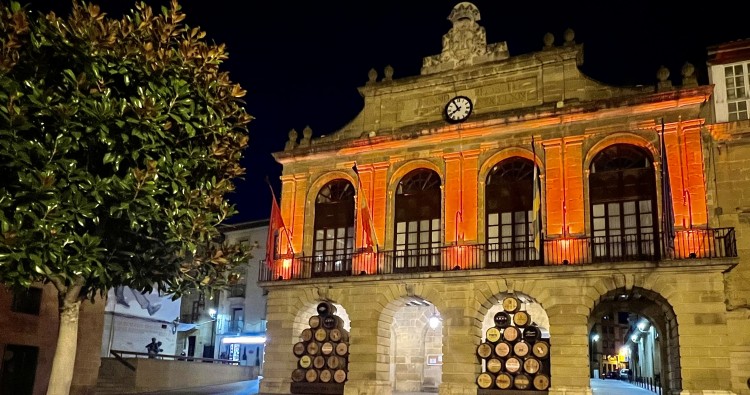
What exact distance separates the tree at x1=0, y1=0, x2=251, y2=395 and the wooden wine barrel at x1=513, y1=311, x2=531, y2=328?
11242 millimetres

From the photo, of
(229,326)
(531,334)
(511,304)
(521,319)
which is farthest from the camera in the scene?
(229,326)

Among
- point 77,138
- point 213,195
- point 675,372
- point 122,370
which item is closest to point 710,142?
point 675,372

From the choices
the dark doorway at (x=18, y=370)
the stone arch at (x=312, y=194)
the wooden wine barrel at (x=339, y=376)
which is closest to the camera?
the dark doorway at (x=18, y=370)

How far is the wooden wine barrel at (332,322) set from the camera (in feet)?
71.3

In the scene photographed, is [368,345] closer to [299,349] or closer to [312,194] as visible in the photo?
[299,349]

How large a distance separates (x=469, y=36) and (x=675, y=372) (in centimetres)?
1219

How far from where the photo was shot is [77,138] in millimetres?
8836

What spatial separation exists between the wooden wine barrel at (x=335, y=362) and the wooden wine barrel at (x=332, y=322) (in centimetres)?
96

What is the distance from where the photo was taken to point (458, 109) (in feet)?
72.6

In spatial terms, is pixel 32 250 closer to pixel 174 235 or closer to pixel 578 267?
pixel 174 235

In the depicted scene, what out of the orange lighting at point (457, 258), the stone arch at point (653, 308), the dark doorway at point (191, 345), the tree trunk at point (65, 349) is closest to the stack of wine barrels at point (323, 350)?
the orange lighting at point (457, 258)

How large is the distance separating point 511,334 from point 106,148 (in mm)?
13403

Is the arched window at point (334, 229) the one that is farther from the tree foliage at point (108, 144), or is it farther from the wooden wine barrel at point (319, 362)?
the tree foliage at point (108, 144)

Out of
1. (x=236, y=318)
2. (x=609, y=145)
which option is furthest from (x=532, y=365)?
(x=236, y=318)
